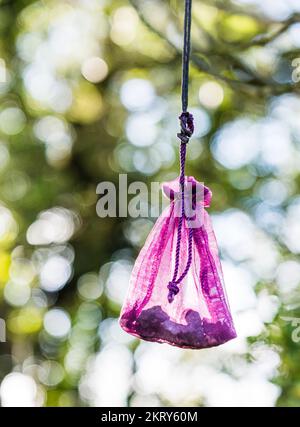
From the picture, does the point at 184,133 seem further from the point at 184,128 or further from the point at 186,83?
the point at 186,83

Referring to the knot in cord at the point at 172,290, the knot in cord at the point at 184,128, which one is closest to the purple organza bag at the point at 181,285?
the knot in cord at the point at 172,290

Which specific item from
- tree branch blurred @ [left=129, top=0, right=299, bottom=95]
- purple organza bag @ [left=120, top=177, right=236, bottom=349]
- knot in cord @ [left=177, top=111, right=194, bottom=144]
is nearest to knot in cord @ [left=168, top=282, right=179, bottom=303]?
purple organza bag @ [left=120, top=177, right=236, bottom=349]

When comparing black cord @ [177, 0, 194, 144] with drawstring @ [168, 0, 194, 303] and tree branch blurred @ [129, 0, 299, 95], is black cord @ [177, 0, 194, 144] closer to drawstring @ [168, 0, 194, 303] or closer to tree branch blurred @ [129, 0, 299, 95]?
drawstring @ [168, 0, 194, 303]

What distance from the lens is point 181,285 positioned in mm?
1814

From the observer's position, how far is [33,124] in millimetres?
5105

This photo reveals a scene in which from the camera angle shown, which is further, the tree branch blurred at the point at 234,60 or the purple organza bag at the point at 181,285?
the tree branch blurred at the point at 234,60

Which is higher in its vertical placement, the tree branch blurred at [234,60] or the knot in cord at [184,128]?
the tree branch blurred at [234,60]

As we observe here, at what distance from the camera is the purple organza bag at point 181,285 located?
1.79 meters

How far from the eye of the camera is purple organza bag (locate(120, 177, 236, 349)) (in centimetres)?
179

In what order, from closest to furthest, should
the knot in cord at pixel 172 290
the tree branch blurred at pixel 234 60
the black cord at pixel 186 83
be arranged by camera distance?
1. the black cord at pixel 186 83
2. the knot in cord at pixel 172 290
3. the tree branch blurred at pixel 234 60

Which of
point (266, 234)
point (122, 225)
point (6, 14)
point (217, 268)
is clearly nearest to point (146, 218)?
point (122, 225)

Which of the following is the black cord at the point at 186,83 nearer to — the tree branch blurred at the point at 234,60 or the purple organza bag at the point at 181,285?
the purple organza bag at the point at 181,285
